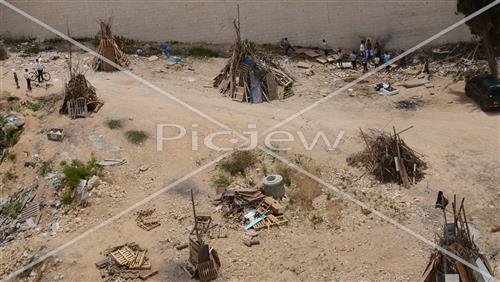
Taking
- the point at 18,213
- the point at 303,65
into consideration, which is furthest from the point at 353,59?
the point at 18,213

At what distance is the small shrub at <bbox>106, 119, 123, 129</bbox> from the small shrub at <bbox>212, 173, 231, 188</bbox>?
4253mm

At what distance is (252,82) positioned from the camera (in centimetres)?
2284

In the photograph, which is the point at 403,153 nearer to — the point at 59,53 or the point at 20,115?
the point at 20,115

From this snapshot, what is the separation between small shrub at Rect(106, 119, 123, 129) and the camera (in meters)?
19.5

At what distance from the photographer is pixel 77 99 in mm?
20125

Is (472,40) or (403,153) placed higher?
(472,40)

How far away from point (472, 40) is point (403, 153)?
10637 mm

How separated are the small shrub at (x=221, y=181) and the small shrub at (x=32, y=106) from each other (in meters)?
7.66

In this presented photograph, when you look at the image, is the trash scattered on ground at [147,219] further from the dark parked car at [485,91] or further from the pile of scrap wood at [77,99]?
the dark parked car at [485,91]

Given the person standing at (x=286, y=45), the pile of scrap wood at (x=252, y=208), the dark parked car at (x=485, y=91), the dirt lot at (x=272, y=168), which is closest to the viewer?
the dirt lot at (x=272, y=168)

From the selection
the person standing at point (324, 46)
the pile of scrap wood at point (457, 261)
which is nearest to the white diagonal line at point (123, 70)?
the person standing at point (324, 46)

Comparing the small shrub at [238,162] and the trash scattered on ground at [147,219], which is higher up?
the small shrub at [238,162]

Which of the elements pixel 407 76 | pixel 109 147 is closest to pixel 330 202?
pixel 109 147

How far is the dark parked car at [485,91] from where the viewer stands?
66.8 feet
